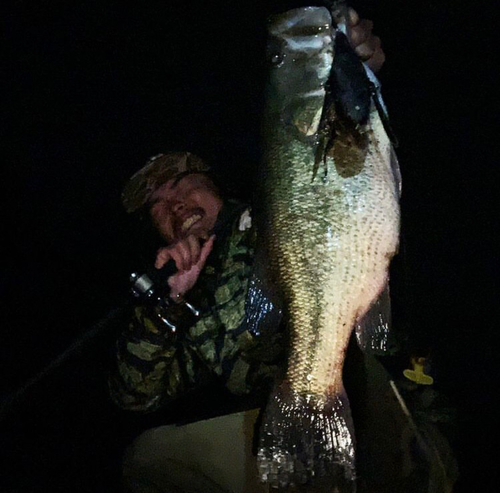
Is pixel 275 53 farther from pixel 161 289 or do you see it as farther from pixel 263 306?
pixel 161 289

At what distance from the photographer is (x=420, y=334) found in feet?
10.1

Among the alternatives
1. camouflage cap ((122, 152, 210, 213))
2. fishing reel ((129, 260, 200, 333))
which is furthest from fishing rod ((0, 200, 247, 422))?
camouflage cap ((122, 152, 210, 213))

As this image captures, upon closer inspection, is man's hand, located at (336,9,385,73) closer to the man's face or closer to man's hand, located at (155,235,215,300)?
man's hand, located at (155,235,215,300)

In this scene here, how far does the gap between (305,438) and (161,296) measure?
3.45 feet

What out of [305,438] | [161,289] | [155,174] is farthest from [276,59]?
[155,174]

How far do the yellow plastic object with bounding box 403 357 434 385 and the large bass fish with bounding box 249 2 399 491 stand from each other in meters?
0.99

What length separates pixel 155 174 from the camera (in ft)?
9.15

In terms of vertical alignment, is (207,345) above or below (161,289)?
below

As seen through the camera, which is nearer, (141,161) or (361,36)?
(361,36)

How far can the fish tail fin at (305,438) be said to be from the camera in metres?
1.29

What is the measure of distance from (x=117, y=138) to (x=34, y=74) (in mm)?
1462

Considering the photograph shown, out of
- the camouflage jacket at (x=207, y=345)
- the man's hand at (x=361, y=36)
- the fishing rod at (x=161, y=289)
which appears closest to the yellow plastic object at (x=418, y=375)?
the camouflage jacket at (x=207, y=345)

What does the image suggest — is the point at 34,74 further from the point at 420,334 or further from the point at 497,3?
the point at 420,334

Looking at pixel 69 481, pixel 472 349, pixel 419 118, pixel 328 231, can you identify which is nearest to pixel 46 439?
pixel 69 481
